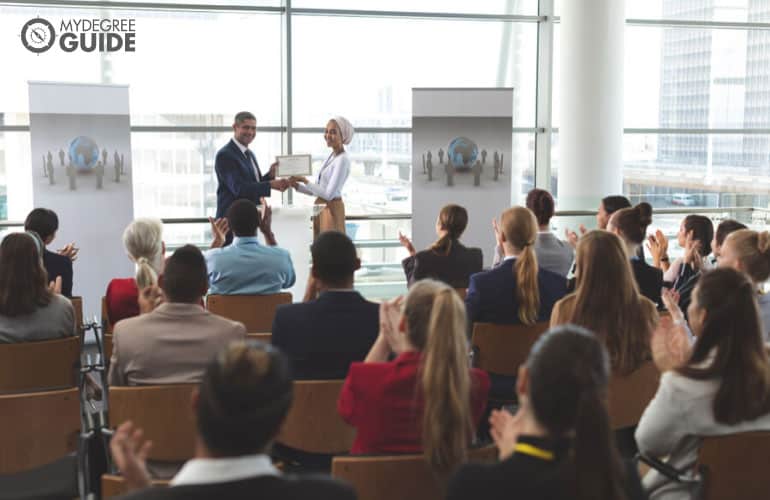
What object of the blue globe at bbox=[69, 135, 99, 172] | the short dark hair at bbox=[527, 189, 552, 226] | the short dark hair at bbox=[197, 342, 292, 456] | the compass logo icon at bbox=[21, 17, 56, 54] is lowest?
the short dark hair at bbox=[197, 342, 292, 456]

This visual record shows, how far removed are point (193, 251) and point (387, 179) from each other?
6495 mm

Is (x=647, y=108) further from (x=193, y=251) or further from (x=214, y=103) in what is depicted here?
(x=193, y=251)

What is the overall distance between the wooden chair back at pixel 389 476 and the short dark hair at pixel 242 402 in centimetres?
55

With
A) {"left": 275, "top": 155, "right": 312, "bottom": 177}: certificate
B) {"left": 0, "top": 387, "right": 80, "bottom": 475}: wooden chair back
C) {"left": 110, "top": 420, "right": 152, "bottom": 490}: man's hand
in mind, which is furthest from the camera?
A: {"left": 275, "top": 155, "right": 312, "bottom": 177}: certificate

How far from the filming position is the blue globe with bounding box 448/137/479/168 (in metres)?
8.18

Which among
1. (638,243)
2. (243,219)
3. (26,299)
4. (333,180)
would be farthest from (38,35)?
(638,243)

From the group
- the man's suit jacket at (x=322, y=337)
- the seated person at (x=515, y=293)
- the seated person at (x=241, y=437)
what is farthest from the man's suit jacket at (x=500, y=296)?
the seated person at (x=241, y=437)

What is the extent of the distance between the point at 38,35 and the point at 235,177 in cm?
295

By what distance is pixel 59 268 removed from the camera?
17.4 ft

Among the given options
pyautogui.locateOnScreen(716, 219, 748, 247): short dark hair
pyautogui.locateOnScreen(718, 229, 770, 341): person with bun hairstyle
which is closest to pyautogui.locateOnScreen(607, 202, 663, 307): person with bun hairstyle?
pyautogui.locateOnScreen(716, 219, 748, 247): short dark hair

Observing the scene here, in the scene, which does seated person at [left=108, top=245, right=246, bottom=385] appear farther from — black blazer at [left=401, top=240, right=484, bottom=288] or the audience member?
the audience member

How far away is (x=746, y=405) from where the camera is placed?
255 centimetres

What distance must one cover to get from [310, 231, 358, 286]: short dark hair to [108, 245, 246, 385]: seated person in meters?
0.44

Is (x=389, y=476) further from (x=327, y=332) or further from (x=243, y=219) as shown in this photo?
(x=243, y=219)
